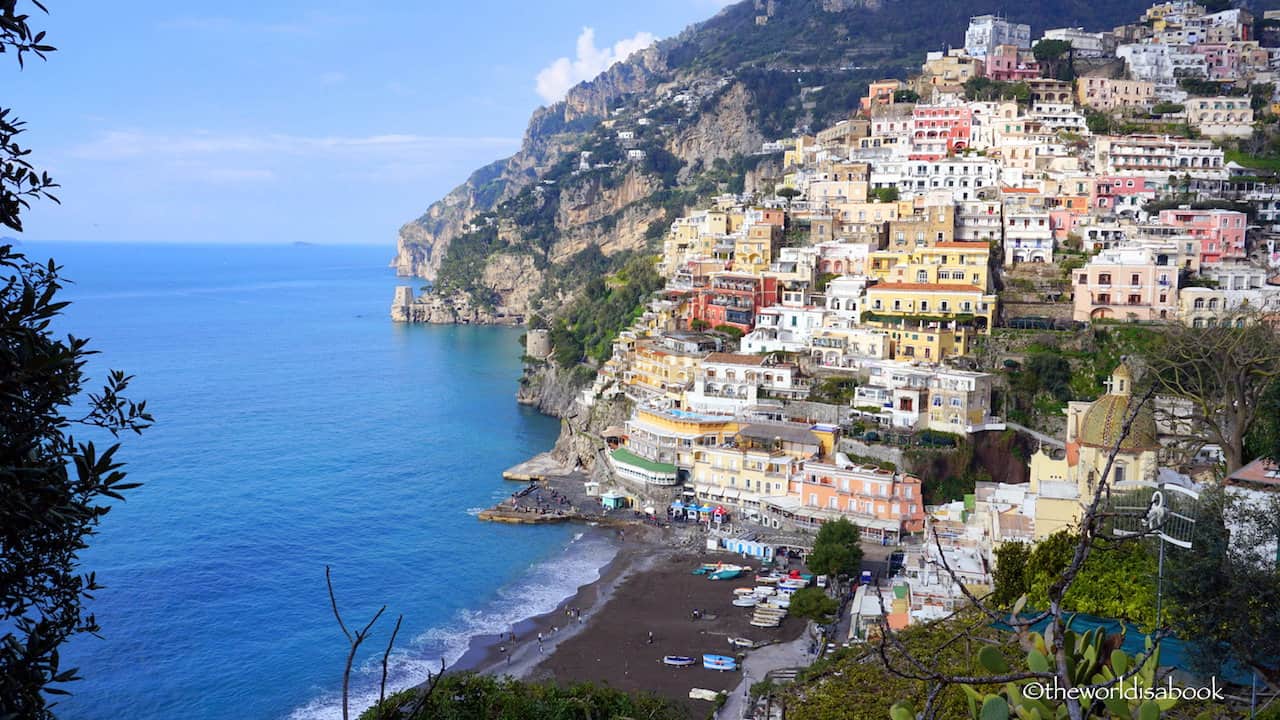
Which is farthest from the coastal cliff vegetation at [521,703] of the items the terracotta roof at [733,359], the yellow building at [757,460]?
the terracotta roof at [733,359]

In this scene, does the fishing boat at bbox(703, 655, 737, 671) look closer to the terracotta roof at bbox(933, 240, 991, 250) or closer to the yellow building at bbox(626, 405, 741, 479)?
the yellow building at bbox(626, 405, 741, 479)

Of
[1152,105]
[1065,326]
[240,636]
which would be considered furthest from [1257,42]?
[240,636]

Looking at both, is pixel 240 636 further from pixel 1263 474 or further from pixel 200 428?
pixel 200 428

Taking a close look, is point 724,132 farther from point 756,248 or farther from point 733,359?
point 733,359

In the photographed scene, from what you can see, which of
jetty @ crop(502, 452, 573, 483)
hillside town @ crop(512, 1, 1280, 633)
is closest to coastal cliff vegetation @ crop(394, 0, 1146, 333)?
hillside town @ crop(512, 1, 1280, 633)

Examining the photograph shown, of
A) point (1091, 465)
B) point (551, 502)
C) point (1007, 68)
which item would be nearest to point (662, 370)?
point (551, 502)

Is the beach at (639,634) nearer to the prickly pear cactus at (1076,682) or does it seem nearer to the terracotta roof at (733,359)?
the terracotta roof at (733,359)
